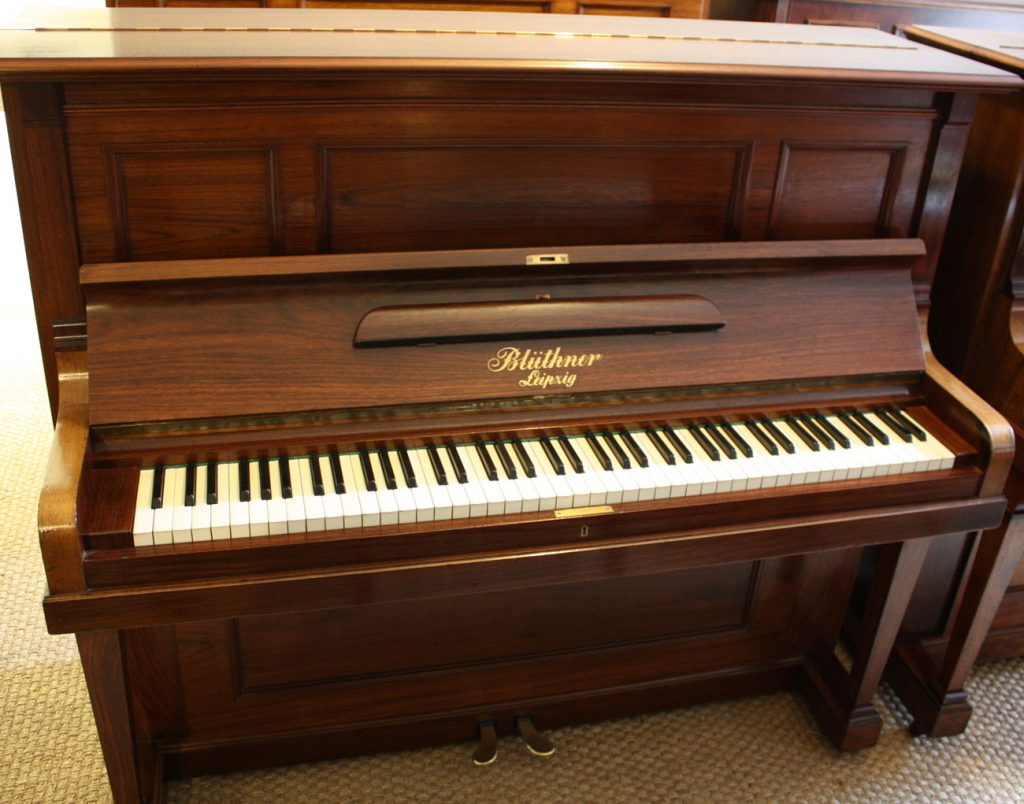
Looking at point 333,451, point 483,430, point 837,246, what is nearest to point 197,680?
point 333,451

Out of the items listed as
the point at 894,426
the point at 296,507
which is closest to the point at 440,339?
the point at 296,507

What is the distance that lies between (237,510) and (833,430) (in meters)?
1.02

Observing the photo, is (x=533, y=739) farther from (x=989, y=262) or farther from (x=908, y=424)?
(x=989, y=262)

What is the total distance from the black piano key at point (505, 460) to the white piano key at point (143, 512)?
20.8 inches

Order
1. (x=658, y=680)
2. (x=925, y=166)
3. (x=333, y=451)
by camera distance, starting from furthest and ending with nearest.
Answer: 1. (x=658, y=680)
2. (x=925, y=166)
3. (x=333, y=451)

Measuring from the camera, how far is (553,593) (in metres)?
1.91

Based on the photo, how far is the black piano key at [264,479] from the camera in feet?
4.53

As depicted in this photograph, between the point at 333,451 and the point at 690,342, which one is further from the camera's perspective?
the point at 690,342

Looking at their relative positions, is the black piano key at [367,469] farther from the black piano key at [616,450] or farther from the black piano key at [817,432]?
the black piano key at [817,432]

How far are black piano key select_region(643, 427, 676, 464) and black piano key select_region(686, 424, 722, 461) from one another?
0.06m

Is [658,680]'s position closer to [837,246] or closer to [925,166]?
[837,246]

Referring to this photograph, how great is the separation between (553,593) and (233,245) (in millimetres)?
923

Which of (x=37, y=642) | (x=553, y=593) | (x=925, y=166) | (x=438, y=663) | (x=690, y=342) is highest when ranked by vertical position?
(x=925, y=166)

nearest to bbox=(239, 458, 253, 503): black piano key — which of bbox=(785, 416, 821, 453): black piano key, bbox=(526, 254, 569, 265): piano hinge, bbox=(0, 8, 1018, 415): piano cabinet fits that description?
bbox=(0, 8, 1018, 415): piano cabinet
